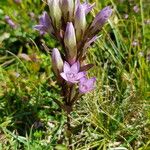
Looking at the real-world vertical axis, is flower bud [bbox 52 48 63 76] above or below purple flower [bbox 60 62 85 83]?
above

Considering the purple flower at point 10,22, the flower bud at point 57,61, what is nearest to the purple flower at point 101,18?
the flower bud at point 57,61

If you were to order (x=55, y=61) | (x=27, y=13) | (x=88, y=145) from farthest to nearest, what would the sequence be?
(x=27, y=13)
(x=88, y=145)
(x=55, y=61)

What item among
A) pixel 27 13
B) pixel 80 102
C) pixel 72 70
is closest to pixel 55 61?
pixel 72 70

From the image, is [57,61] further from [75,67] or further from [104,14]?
[104,14]

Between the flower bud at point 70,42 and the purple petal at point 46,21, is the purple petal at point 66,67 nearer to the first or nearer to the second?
the flower bud at point 70,42

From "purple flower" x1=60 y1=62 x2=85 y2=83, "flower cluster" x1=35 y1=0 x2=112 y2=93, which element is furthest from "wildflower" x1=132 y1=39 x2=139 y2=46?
"purple flower" x1=60 y1=62 x2=85 y2=83

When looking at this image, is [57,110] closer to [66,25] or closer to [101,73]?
[101,73]

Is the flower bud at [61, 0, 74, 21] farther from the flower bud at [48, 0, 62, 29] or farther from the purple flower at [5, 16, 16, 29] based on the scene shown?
the purple flower at [5, 16, 16, 29]
